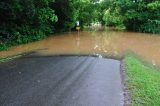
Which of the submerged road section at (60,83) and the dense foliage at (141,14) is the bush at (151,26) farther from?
the submerged road section at (60,83)

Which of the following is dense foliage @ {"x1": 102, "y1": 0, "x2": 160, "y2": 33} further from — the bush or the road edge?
the road edge

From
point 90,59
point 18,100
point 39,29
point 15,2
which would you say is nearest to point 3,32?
point 15,2

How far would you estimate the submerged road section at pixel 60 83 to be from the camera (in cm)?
732

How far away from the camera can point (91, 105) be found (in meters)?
7.00

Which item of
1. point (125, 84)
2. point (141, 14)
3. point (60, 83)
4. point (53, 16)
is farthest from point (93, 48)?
point (141, 14)

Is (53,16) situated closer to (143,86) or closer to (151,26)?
(151,26)

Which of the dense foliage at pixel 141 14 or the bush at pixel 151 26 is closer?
the bush at pixel 151 26

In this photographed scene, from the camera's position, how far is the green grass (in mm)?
7332

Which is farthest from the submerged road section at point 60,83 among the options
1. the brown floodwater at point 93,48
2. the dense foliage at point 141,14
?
the dense foliage at point 141,14

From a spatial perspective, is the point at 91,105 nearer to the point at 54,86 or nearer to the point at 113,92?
the point at 113,92

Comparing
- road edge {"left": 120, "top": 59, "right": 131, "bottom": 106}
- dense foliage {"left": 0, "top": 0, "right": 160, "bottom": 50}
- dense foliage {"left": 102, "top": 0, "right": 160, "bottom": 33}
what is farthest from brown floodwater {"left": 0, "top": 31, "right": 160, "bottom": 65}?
dense foliage {"left": 102, "top": 0, "right": 160, "bottom": 33}

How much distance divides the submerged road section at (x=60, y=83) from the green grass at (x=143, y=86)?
1.39ft

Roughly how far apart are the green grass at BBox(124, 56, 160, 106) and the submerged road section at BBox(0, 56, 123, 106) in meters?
0.42

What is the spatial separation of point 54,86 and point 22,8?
1385cm
